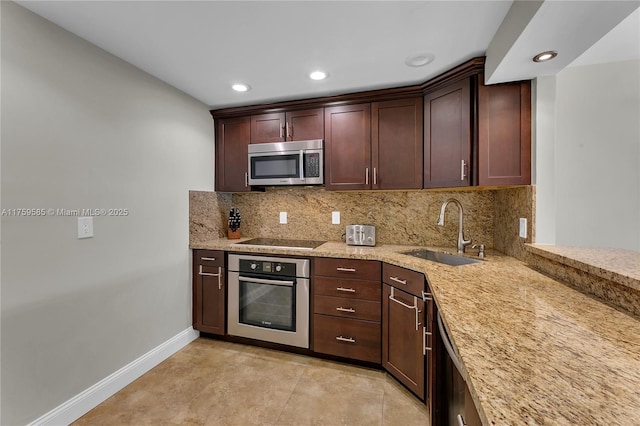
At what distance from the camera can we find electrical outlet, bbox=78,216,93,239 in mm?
1601

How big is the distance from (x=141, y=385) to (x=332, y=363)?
4.58 ft

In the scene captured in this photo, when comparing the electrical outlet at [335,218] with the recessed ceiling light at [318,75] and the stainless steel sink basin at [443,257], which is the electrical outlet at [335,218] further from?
the recessed ceiling light at [318,75]

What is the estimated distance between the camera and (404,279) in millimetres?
1833

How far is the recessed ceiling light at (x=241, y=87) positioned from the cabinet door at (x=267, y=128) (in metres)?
0.36

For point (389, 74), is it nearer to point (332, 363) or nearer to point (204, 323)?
point (332, 363)

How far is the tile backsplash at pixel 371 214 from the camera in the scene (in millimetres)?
2285

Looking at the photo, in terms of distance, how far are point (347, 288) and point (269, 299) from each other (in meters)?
0.71

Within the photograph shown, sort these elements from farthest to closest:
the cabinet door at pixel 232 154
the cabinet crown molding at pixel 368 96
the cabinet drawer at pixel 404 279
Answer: the cabinet door at pixel 232 154 → the cabinet crown molding at pixel 368 96 → the cabinet drawer at pixel 404 279

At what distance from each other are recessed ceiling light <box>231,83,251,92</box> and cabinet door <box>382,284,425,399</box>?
1958 millimetres

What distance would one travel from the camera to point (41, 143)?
143cm

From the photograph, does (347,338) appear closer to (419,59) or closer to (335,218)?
(335,218)

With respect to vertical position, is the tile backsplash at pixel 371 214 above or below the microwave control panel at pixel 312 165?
below

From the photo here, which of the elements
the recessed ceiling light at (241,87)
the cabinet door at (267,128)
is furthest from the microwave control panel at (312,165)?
the recessed ceiling light at (241,87)

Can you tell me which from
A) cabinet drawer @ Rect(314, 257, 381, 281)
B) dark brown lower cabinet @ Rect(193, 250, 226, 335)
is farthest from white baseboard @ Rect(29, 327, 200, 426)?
cabinet drawer @ Rect(314, 257, 381, 281)
